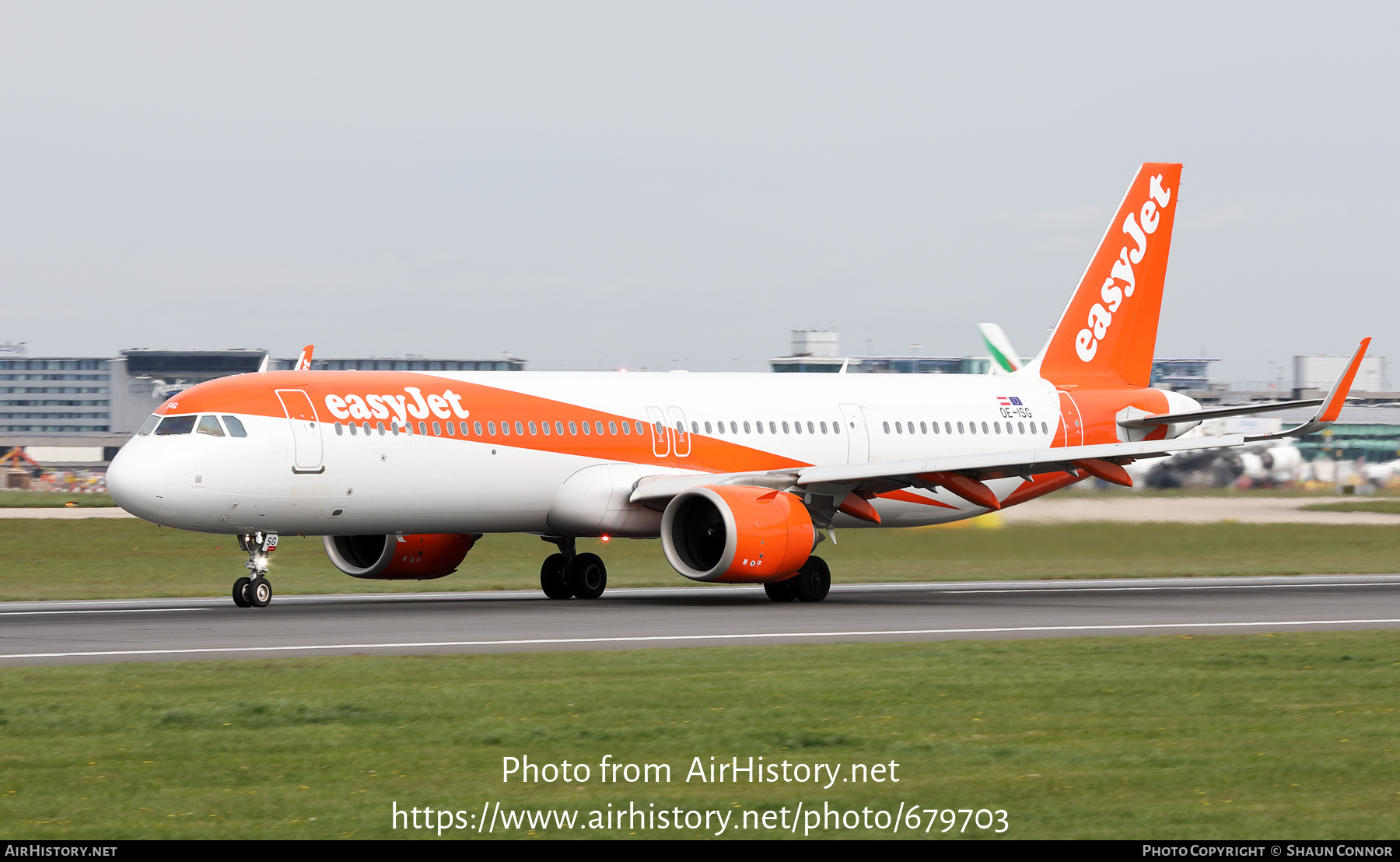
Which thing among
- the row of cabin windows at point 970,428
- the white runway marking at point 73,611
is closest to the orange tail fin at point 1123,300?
the row of cabin windows at point 970,428

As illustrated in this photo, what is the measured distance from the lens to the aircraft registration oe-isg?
2681 centimetres

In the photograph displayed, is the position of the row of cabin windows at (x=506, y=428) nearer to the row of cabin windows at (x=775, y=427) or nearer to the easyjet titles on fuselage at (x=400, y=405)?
the easyjet titles on fuselage at (x=400, y=405)

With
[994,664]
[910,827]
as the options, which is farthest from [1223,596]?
[910,827]

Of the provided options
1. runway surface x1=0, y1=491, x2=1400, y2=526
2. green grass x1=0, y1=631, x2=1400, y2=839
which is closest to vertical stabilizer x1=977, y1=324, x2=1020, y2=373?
runway surface x1=0, y1=491, x2=1400, y2=526

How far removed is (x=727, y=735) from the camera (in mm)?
13648

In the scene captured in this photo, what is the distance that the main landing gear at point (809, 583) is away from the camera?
98.1 feet

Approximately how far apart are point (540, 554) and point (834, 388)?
1211 cm

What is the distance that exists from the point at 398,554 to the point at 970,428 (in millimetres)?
11541

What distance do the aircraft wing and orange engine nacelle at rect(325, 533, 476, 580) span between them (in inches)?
152

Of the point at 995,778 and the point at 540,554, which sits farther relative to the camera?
the point at 540,554

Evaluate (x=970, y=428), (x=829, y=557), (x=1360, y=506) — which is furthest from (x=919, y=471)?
(x=1360, y=506)

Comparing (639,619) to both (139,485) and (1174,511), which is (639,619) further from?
(1174,511)
